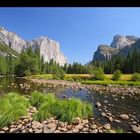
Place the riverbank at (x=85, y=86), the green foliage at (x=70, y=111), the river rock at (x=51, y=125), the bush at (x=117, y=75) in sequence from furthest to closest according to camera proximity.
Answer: the bush at (x=117, y=75), the riverbank at (x=85, y=86), the green foliage at (x=70, y=111), the river rock at (x=51, y=125)

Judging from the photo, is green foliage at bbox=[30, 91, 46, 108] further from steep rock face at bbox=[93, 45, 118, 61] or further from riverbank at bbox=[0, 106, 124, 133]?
steep rock face at bbox=[93, 45, 118, 61]

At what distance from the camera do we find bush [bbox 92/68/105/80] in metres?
13.4

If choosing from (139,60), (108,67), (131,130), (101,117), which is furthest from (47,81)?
(131,130)

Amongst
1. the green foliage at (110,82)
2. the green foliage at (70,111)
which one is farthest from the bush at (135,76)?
the green foliage at (70,111)

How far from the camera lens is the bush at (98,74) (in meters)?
13.4

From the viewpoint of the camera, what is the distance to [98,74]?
44.9 ft

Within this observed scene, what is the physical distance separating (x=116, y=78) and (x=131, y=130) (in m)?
8.07

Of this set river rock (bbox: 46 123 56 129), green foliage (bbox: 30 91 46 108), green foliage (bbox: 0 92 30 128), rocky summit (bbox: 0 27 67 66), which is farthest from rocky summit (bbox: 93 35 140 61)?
green foliage (bbox: 0 92 30 128)

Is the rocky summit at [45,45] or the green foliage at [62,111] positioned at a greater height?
the rocky summit at [45,45]

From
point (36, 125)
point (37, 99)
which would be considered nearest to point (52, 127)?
point (36, 125)

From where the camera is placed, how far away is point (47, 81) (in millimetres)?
13742

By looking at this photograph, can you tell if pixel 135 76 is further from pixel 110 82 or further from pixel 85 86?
pixel 85 86

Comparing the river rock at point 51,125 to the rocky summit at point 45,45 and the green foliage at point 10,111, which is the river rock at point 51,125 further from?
the rocky summit at point 45,45

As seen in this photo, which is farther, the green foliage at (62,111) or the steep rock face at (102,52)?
the steep rock face at (102,52)
